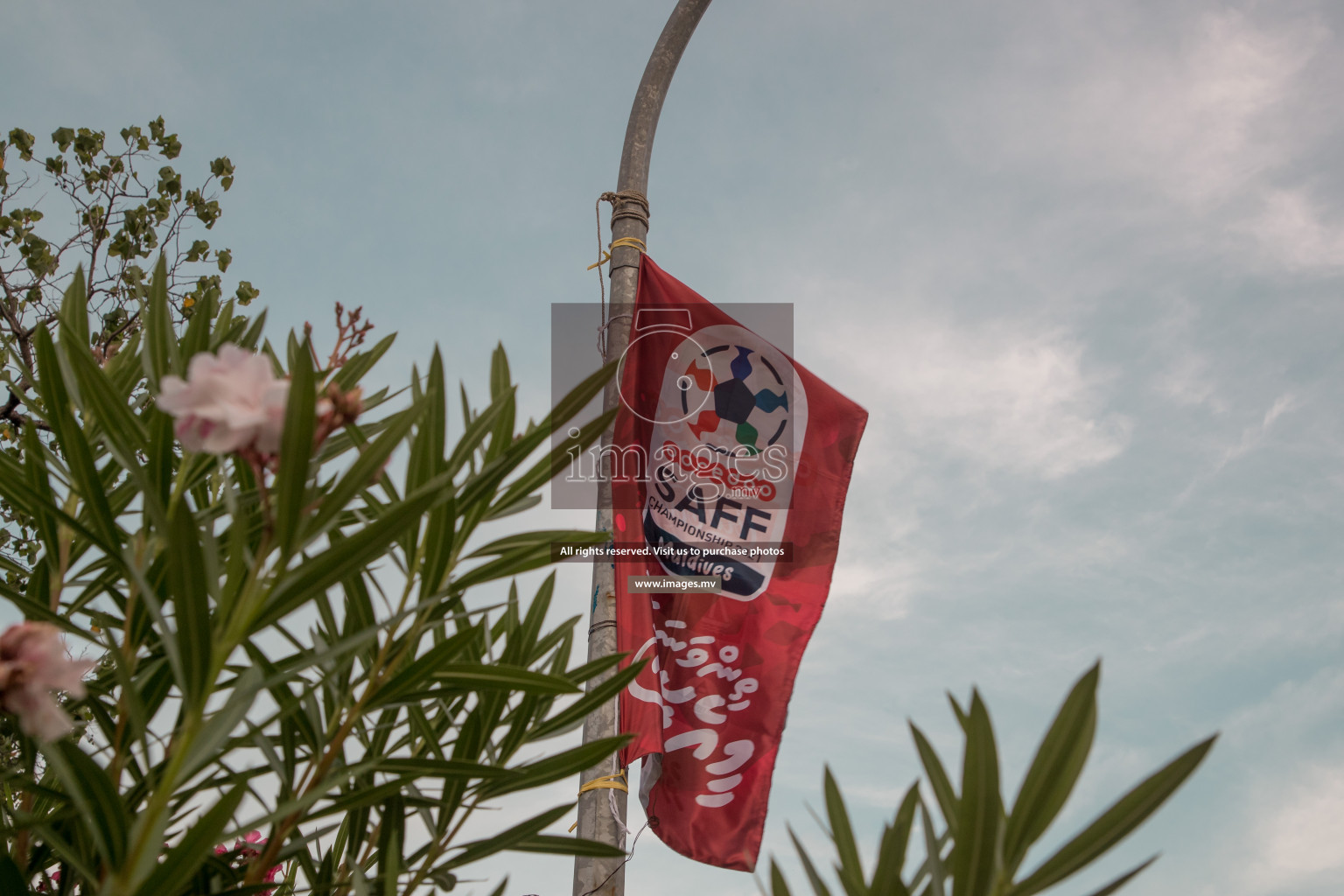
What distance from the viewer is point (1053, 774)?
549 millimetres

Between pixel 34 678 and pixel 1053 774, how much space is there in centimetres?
65

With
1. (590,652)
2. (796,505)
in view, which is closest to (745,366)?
(796,505)

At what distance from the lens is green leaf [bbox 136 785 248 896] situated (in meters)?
0.59

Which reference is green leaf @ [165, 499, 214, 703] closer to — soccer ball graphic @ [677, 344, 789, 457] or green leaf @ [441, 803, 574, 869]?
green leaf @ [441, 803, 574, 869]

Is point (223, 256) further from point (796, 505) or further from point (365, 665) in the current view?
point (365, 665)

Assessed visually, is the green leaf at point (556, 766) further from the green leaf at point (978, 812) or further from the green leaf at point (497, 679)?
the green leaf at point (978, 812)

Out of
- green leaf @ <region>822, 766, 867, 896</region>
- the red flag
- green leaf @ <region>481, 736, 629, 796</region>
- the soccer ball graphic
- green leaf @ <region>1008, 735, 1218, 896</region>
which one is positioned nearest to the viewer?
green leaf @ <region>1008, 735, 1218, 896</region>

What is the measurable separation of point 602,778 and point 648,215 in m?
2.27

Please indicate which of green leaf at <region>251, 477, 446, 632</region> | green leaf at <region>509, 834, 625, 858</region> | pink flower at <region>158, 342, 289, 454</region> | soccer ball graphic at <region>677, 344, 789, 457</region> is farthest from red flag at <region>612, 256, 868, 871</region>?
pink flower at <region>158, 342, 289, 454</region>

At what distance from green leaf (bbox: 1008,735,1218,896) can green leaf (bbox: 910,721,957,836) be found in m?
0.07

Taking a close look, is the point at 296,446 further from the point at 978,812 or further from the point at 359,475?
the point at 978,812

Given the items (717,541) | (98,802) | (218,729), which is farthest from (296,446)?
(717,541)

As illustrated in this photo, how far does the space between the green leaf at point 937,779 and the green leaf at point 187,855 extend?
1.58 ft

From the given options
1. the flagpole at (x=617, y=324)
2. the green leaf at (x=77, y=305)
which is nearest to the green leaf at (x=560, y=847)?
the green leaf at (x=77, y=305)
